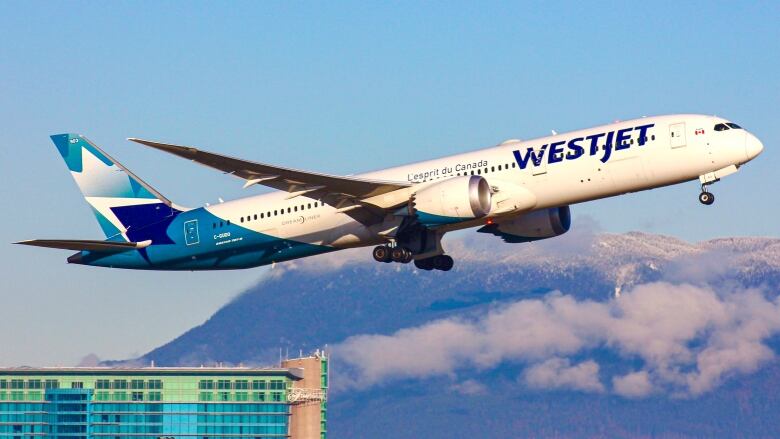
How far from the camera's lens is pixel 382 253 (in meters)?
70.1

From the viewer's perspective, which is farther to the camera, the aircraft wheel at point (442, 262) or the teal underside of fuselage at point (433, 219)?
the aircraft wheel at point (442, 262)

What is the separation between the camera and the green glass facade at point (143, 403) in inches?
6698

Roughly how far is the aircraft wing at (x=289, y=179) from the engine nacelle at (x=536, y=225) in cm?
692

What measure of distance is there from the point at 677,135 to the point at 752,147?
123 inches

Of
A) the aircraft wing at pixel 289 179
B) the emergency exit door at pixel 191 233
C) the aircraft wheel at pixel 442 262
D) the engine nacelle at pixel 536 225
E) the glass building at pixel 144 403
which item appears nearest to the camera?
the aircraft wing at pixel 289 179

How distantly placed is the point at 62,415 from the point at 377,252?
108 meters

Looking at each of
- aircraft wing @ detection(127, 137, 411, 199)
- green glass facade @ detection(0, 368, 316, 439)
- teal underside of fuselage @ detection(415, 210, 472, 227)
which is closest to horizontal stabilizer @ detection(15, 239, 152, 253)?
aircraft wing @ detection(127, 137, 411, 199)

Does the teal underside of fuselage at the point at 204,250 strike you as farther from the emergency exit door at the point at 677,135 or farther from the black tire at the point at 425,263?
the emergency exit door at the point at 677,135

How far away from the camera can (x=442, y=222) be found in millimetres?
66000

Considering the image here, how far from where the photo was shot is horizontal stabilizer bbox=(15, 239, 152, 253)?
231 feet

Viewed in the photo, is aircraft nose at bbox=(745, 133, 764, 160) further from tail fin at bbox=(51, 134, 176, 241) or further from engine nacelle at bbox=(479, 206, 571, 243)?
tail fin at bbox=(51, 134, 176, 241)

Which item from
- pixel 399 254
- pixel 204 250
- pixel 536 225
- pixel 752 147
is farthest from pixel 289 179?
pixel 752 147

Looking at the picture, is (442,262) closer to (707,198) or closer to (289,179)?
(289,179)

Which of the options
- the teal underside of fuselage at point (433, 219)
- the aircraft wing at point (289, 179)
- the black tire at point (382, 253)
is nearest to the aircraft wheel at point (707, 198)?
the teal underside of fuselage at point (433, 219)
